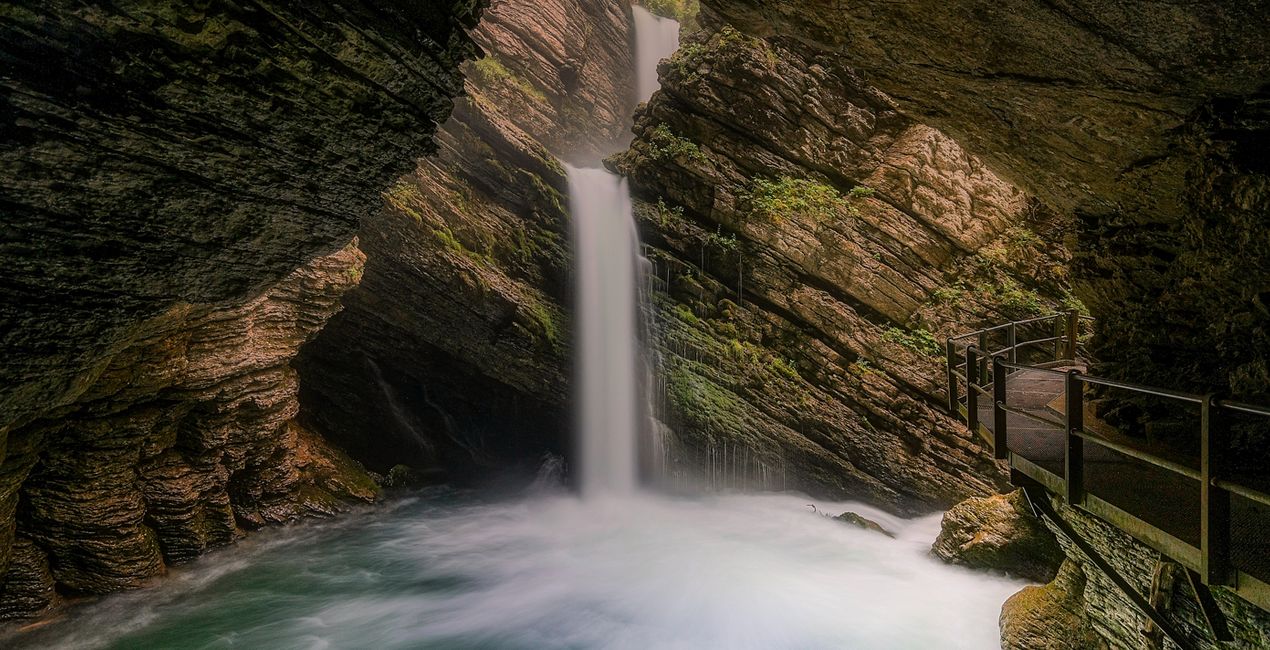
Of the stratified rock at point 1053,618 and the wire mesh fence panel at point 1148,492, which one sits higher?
the wire mesh fence panel at point 1148,492

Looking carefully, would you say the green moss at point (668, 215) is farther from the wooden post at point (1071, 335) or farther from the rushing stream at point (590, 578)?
the wooden post at point (1071, 335)

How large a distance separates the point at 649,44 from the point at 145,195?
79.8 ft

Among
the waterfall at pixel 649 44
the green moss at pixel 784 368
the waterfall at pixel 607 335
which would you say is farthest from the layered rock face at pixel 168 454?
the waterfall at pixel 649 44

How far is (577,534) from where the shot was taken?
11.6 m

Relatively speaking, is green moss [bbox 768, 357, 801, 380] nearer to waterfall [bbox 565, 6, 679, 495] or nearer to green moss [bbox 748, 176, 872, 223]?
green moss [bbox 748, 176, 872, 223]

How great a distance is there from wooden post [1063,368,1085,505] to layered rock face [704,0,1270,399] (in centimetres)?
186

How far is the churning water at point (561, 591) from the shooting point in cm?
743

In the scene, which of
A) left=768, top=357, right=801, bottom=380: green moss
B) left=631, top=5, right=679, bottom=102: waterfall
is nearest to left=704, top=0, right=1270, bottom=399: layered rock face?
left=768, top=357, right=801, bottom=380: green moss

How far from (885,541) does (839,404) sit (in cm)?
283

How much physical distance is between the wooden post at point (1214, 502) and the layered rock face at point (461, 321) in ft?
37.1

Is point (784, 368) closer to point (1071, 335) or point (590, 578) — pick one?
point (1071, 335)

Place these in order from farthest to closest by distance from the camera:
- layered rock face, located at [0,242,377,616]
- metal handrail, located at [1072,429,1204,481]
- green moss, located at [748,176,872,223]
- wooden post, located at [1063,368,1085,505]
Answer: green moss, located at [748,176,872,223], layered rock face, located at [0,242,377,616], wooden post, located at [1063,368,1085,505], metal handrail, located at [1072,429,1204,481]

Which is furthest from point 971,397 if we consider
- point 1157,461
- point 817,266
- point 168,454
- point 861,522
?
point 168,454

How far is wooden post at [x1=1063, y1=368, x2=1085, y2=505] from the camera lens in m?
3.31
